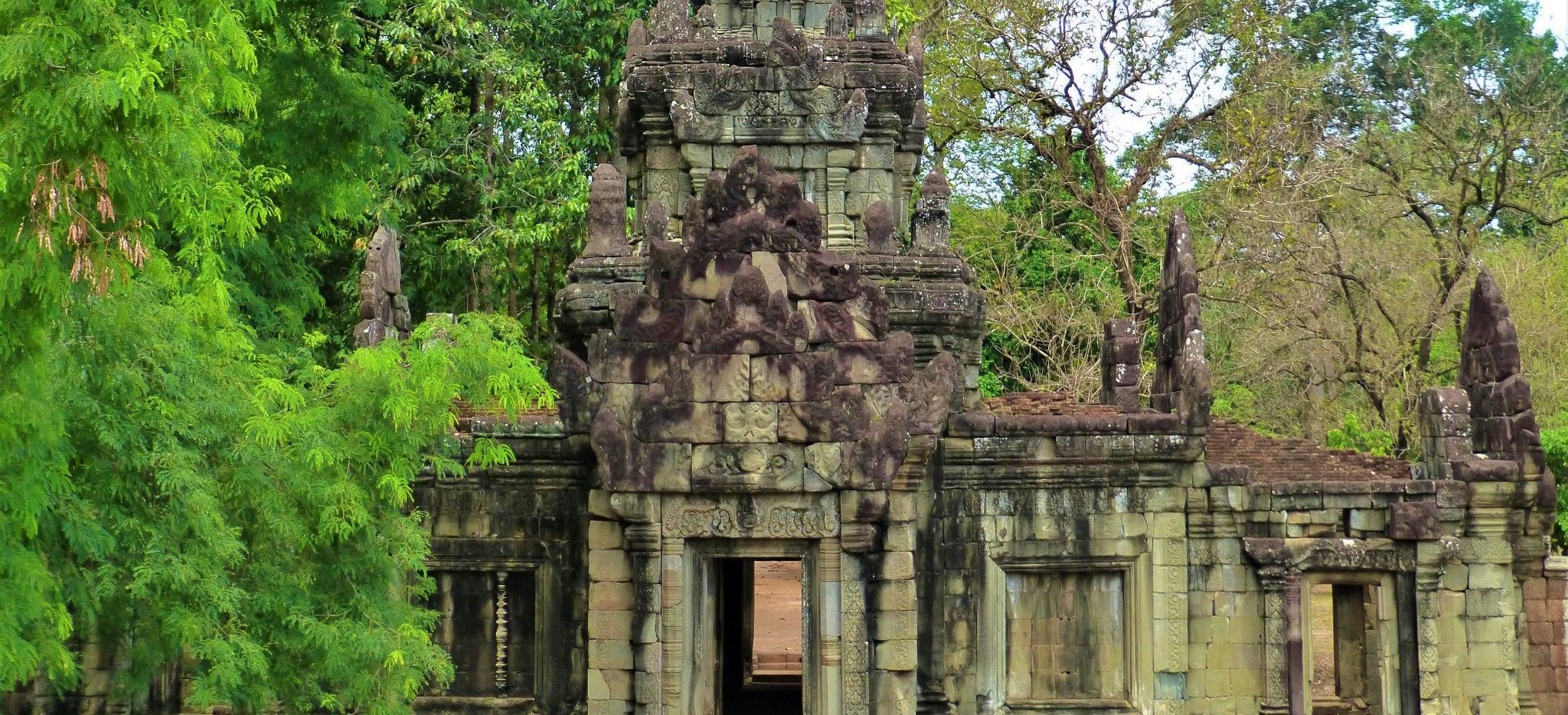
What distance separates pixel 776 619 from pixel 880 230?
1097cm

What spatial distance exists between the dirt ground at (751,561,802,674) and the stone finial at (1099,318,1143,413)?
13.9 feet

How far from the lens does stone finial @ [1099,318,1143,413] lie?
680 inches

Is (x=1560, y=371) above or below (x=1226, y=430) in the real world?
above

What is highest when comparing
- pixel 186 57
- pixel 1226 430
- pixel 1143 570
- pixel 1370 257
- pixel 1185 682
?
pixel 1370 257

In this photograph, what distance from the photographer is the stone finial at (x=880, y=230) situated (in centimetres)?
1457

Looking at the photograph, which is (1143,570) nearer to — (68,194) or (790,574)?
(68,194)

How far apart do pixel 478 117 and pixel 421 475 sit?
9.84 m

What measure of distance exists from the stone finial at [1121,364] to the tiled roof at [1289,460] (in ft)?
3.08

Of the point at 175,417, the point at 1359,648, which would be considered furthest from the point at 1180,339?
the point at 175,417

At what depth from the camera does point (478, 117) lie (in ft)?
77.0

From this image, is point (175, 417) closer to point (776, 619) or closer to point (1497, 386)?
point (1497, 386)

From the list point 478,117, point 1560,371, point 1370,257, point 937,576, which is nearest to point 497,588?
point 937,576

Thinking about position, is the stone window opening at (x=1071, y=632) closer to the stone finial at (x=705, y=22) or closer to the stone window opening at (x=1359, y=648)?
the stone window opening at (x=1359, y=648)

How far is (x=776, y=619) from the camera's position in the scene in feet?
80.3
